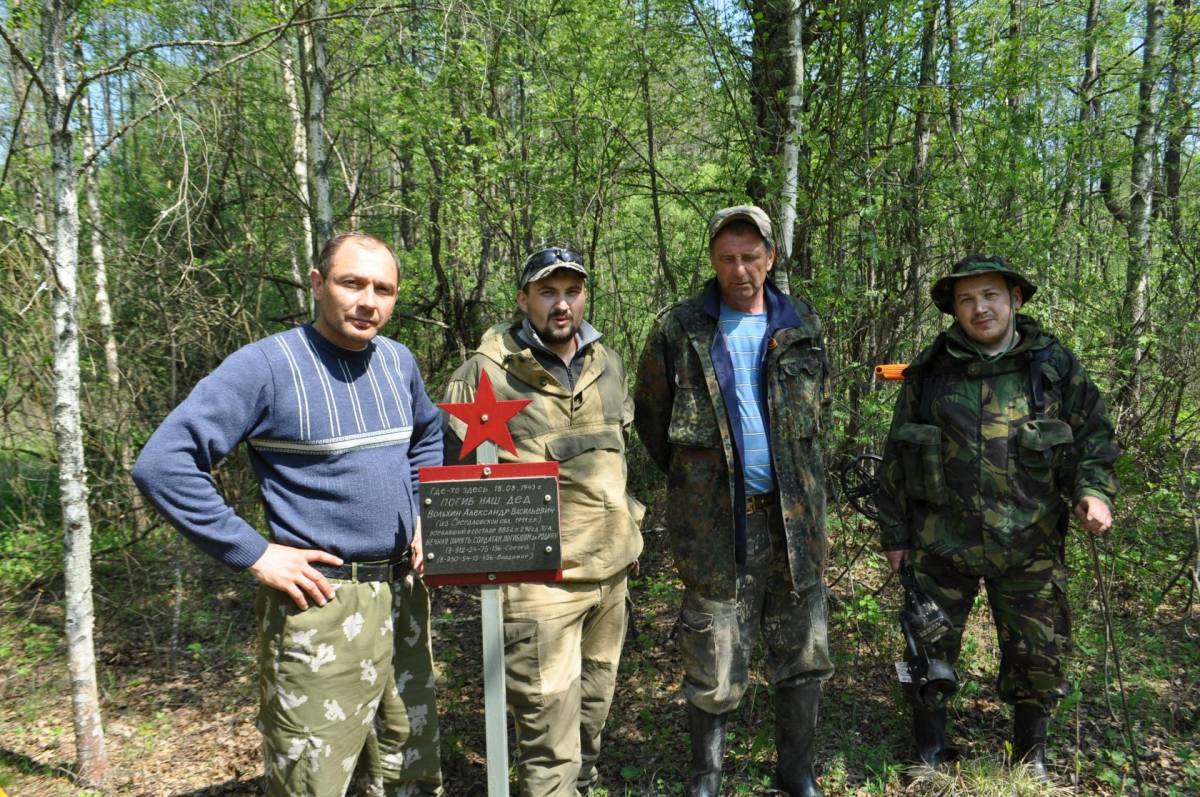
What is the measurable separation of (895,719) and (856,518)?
54.5 inches

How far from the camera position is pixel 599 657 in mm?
3033

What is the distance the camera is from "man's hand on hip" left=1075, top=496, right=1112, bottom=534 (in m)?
2.69

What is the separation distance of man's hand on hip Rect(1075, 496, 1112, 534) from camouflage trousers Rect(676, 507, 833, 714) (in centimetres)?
104

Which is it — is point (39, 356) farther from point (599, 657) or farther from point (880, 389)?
point (880, 389)

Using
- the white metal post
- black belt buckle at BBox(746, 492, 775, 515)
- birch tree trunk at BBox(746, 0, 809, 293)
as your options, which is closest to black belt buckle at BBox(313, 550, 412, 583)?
the white metal post

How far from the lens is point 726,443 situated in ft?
9.08

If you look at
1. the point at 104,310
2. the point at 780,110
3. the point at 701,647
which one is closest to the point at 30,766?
the point at 104,310

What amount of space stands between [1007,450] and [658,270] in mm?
4297

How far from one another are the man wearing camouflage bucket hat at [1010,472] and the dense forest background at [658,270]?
0.58 metres

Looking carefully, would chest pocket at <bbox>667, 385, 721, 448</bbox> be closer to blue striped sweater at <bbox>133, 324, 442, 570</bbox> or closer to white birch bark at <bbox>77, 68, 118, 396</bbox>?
blue striped sweater at <bbox>133, 324, 442, 570</bbox>

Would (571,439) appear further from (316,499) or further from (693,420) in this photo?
(316,499)

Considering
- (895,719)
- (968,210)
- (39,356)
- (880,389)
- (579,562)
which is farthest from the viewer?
(39,356)

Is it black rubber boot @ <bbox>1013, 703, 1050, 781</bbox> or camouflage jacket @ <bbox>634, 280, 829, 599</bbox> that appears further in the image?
black rubber boot @ <bbox>1013, 703, 1050, 781</bbox>

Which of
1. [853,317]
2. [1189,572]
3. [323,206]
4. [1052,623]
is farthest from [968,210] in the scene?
[323,206]
